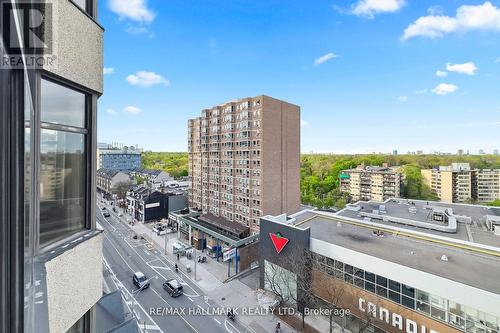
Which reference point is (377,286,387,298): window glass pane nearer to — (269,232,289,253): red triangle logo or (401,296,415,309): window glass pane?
(401,296,415,309): window glass pane

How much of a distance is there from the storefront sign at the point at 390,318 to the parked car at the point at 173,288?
52.4ft

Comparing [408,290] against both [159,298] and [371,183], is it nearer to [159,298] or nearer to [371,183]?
[159,298]

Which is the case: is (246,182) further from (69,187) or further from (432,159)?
(432,159)

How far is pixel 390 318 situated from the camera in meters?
15.9

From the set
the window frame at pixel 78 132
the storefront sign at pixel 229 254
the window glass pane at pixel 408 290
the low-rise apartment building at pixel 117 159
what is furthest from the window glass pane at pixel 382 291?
the low-rise apartment building at pixel 117 159

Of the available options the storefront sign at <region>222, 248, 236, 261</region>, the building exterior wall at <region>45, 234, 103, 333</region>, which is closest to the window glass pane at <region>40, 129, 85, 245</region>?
the building exterior wall at <region>45, 234, 103, 333</region>

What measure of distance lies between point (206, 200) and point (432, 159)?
9913 centimetres

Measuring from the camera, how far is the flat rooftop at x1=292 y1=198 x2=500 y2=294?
1427 cm

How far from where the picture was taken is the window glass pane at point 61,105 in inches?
107

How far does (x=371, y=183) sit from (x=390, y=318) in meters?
58.9

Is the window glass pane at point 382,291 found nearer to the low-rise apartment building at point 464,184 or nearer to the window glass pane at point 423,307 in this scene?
the window glass pane at point 423,307

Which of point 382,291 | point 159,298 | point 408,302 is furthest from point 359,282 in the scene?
point 159,298

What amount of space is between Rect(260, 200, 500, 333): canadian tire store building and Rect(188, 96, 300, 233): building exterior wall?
9.46m

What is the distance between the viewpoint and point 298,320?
19703 mm
